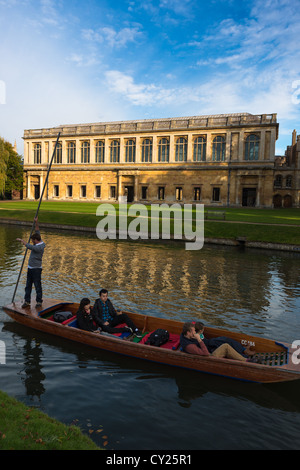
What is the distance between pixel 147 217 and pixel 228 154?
26.9m

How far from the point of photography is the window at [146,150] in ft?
202

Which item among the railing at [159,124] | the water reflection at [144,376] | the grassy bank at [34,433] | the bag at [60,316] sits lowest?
the water reflection at [144,376]

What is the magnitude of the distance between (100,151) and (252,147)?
91.8 feet

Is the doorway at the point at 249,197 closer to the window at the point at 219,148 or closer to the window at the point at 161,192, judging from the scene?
the window at the point at 219,148

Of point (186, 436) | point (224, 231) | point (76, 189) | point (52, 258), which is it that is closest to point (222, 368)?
point (186, 436)

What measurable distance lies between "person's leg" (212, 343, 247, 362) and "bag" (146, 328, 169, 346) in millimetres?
1424

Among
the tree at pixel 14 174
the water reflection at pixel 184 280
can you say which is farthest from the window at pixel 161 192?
the water reflection at pixel 184 280

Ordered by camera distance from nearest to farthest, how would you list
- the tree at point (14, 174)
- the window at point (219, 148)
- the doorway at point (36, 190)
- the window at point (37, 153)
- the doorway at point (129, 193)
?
1. the window at point (219, 148)
2. the doorway at point (129, 193)
3. the tree at point (14, 174)
4. the window at point (37, 153)
5. the doorway at point (36, 190)

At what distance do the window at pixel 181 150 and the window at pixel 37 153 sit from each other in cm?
2994

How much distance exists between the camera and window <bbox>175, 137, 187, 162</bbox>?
193 feet

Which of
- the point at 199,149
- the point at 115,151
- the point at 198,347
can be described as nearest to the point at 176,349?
the point at 198,347

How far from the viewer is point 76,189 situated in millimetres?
68125

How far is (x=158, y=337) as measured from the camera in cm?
869
